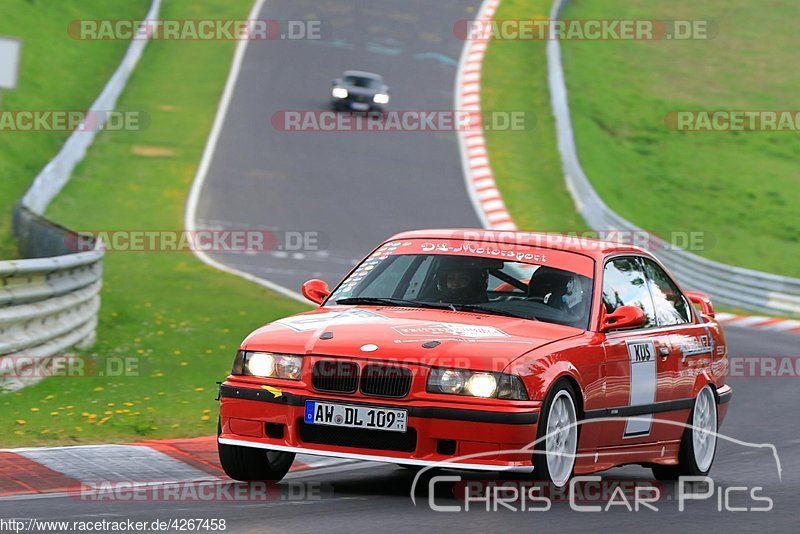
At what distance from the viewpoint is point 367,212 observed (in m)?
27.0

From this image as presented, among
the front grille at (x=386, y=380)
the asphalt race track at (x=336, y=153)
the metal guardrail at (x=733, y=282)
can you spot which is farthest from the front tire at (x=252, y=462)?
the metal guardrail at (x=733, y=282)

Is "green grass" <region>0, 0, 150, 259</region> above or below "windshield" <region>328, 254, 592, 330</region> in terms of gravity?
above

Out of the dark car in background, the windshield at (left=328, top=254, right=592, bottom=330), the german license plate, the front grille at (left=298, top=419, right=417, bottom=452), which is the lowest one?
the front grille at (left=298, top=419, right=417, bottom=452)

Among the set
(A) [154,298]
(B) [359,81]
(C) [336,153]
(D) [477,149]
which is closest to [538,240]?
(A) [154,298]

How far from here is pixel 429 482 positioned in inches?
308

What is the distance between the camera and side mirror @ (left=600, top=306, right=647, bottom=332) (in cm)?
788

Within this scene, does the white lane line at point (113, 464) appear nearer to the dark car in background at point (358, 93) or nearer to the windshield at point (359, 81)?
the dark car in background at point (358, 93)

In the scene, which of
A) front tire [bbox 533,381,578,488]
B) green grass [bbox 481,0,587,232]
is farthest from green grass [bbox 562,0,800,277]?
front tire [bbox 533,381,578,488]

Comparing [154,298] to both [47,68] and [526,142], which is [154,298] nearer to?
[526,142]

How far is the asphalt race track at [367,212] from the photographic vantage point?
6723 mm

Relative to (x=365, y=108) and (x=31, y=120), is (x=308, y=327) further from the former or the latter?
(x=365, y=108)

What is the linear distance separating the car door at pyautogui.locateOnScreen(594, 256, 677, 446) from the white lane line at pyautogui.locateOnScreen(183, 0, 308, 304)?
990 cm

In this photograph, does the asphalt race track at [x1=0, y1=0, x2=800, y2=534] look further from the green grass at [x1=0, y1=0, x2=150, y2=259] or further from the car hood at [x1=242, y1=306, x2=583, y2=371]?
the green grass at [x1=0, y1=0, x2=150, y2=259]

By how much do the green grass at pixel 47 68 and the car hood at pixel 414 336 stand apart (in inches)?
707
